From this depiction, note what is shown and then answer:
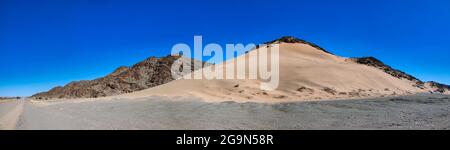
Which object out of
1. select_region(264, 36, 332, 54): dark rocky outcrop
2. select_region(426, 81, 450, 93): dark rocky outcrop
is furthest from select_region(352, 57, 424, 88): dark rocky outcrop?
select_region(264, 36, 332, 54): dark rocky outcrop

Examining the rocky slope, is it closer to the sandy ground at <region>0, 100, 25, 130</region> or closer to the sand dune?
the sand dune

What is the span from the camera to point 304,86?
15.4m

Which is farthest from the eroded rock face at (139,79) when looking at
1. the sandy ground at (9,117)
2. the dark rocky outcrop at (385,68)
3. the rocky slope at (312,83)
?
the dark rocky outcrop at (385,68)

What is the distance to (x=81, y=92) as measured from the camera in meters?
48.8

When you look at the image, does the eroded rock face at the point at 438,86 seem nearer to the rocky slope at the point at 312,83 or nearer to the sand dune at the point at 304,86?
the rocky slope at the point at 312,83

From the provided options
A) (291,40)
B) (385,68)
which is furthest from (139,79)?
(385,68)

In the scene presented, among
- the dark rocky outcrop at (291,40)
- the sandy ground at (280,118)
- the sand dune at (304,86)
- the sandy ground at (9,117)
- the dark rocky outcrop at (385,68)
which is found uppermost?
the dark rocky outcrop at (291,40)

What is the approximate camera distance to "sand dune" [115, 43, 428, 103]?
1429 centimetres

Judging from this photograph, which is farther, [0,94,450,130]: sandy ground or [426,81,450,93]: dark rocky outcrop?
[426,81,450,93]: dark rocky outcrop

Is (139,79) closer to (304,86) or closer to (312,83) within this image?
(312,83)

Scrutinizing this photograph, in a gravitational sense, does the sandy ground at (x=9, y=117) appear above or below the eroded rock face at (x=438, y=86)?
below

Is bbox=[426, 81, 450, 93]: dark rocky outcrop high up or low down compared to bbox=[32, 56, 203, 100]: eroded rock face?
down

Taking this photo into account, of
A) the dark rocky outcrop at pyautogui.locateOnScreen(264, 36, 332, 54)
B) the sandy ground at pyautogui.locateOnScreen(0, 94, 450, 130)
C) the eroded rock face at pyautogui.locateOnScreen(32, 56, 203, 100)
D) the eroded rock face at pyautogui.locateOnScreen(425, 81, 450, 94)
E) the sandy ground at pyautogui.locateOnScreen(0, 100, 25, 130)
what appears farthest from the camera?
the eroded rock face at pyautogui.locateOnScreen(32, 56, 203, 100)

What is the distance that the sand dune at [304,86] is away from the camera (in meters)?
14.3
